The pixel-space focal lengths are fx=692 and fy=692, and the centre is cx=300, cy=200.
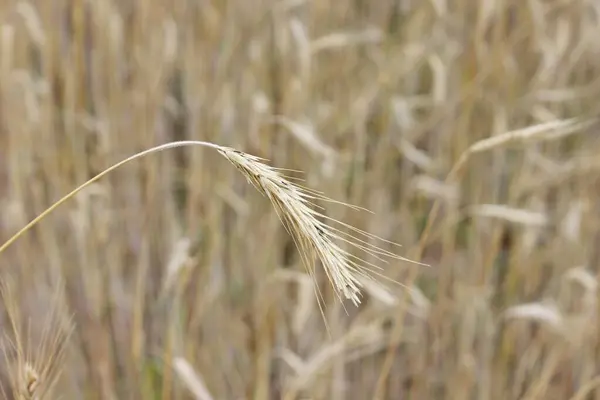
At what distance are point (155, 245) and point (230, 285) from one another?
163mm

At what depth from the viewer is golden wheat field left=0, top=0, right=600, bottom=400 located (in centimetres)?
115

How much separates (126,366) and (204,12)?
66 cm

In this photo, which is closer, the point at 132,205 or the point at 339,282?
the point at 339,282

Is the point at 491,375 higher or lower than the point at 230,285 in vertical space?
lower

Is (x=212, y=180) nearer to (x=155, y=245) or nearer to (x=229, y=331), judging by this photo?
(x=155, y=245)

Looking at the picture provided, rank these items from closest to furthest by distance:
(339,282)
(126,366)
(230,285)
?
1. (339,282)
2. (126,366)
3. (230,285)

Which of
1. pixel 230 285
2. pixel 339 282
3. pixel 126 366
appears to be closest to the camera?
pixel 339 282

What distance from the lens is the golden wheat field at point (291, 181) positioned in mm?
1146

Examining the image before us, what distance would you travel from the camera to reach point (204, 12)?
4.33 ft

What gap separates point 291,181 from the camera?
45.5 inches

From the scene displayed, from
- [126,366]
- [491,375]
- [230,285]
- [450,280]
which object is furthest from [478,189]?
[126,366]

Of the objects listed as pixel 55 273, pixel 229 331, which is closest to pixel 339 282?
pixel 229 331

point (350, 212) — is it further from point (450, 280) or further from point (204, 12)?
point (204, 12)

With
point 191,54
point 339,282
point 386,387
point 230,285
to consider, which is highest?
point 191,54
